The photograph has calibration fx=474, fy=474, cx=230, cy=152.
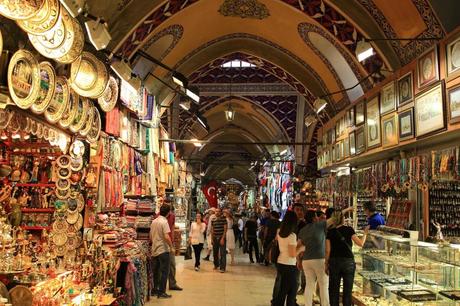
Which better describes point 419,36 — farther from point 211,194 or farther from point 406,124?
point 211,194

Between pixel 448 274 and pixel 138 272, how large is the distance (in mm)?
3844

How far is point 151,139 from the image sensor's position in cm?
817

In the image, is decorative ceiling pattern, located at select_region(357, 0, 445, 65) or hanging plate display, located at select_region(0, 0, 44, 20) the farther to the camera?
decorative ceiling pattern, located at select_region(357, 0, 445, 65)

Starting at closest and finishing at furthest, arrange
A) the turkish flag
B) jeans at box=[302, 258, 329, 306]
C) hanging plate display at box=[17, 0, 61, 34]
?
hanging plate display at box=[17, 0, 61, 34], jeans at box=[302, 258, 329, 306], the turkish flag

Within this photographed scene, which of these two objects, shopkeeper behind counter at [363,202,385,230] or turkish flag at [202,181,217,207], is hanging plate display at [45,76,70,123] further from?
turkish flag at [202,181,217,207]

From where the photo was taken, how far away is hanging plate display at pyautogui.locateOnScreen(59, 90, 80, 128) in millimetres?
4402

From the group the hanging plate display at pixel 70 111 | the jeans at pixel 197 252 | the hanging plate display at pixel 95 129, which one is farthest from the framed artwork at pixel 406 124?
the jeans at pixel 197 252

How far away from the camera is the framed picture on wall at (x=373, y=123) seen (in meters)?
6.65

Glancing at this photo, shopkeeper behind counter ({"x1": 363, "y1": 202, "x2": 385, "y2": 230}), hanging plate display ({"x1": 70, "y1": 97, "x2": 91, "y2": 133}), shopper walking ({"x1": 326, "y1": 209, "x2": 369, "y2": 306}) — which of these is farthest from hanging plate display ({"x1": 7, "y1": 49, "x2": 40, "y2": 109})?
shopkeeper behind counter ({"x1": 363, "y1": 202, "x2": 385, "y2": 230})

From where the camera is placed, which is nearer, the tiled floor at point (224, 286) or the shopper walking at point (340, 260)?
the shopper walking at point (340, 260)

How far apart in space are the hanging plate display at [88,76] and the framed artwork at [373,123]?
3.78 metres

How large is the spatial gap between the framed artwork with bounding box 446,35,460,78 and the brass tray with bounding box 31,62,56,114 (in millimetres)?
3570

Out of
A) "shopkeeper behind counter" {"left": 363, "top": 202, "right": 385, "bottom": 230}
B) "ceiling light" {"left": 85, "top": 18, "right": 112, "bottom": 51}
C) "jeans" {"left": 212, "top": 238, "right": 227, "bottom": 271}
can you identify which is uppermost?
"ceiling light" {"left": 85, "top": 18, "right": 112, "bottom": 51}

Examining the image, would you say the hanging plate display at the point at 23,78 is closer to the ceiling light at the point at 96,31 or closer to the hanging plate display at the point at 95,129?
the ceiling light at the point at 96,31
